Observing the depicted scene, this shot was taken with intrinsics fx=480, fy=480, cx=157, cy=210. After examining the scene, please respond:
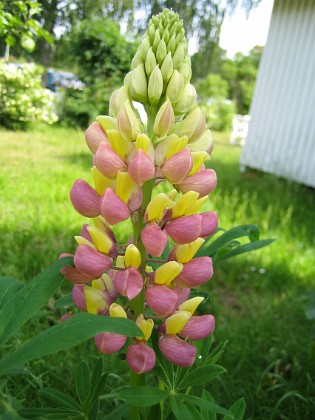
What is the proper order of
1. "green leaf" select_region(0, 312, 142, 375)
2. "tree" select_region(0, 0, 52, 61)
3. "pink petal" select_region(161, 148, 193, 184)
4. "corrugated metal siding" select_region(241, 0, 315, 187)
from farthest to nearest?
"corrugated metal siding" select_region(241, 0, 315, 187), "tree" select_region(0, 0, 52, 61), "pink petal" select_region(161, 148, 193, 184), "green leaf" select_region(0, 312, 142, 375)

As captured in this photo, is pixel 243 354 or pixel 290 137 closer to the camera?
pixel 243 354

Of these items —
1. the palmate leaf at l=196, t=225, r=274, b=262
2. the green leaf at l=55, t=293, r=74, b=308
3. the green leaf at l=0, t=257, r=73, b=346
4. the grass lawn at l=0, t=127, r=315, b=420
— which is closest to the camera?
the green leaf at l=0, t=257, r=73, b=346

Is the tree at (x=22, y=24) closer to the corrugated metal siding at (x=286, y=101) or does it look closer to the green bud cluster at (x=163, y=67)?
the green bud cluster at (x=163, y=67)

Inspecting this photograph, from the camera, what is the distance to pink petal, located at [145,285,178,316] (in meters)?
0.80

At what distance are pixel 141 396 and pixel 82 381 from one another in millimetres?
208

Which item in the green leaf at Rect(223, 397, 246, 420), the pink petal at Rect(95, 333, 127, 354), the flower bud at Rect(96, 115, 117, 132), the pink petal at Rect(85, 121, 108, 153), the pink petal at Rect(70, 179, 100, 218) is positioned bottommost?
the green leaf at Rect(223, 397, 246, 420)

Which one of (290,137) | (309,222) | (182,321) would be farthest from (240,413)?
(290,137)

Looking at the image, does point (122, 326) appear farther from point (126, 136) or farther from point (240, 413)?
point (240, 413)

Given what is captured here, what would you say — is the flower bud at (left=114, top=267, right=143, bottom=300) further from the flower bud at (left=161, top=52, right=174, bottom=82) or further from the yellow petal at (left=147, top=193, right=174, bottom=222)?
Result: the flower bud at (left=161, top=52, right=174, bottom=82)

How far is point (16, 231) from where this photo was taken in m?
2.80

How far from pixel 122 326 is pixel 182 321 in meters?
0.22

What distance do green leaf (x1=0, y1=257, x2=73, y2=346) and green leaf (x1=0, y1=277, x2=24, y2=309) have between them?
40mm

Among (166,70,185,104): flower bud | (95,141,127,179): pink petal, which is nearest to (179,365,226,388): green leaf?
(95,141,127,179): pink petal

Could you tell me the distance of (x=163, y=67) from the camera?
84cm
